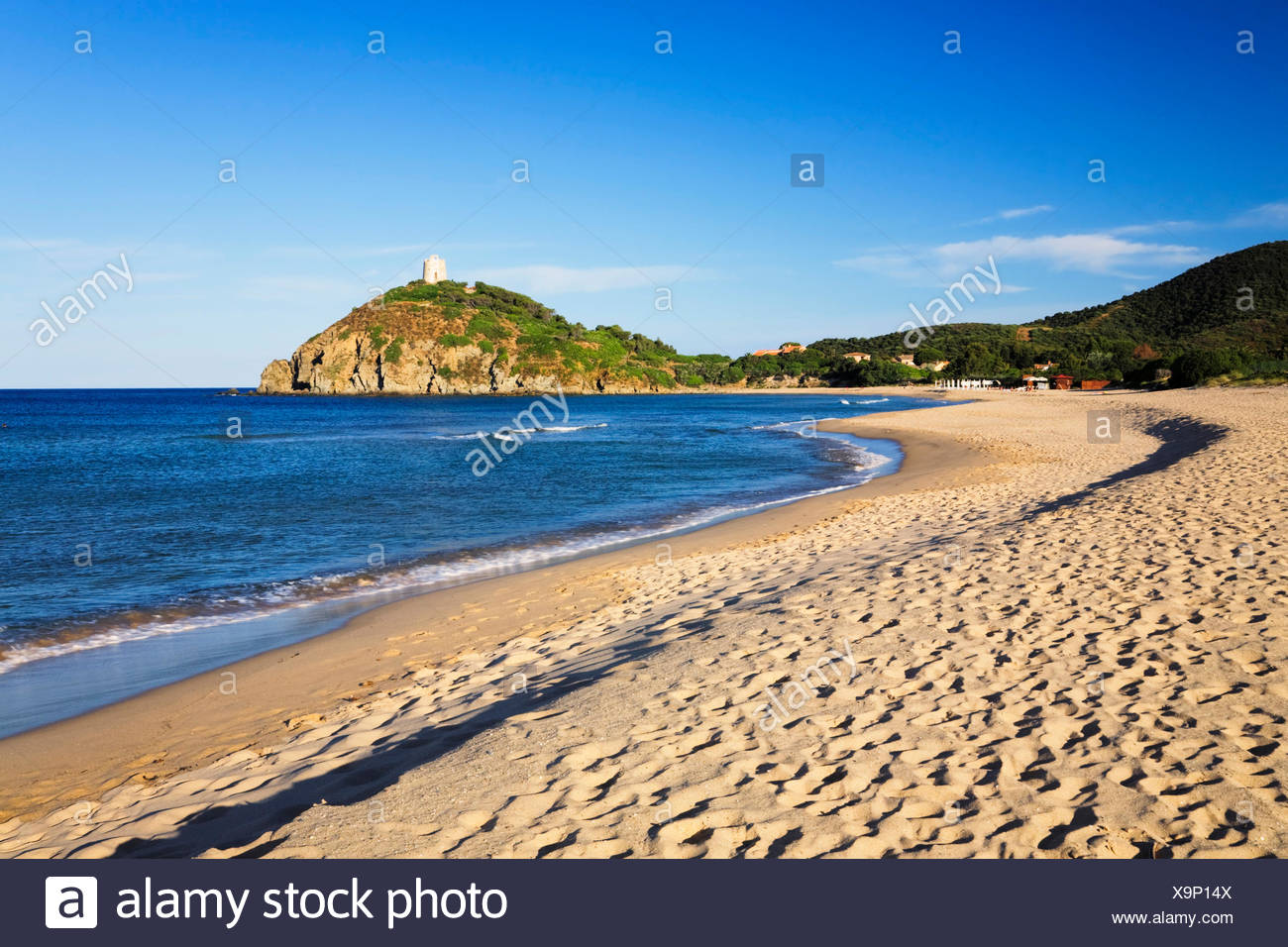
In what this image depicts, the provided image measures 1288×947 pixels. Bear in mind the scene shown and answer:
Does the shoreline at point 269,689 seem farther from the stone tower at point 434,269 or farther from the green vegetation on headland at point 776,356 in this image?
the stone tower at point 434,269

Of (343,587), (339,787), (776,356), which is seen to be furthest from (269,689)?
(776,356)

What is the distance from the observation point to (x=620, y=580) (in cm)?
1172

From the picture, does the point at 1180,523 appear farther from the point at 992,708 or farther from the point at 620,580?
the point at 620,580

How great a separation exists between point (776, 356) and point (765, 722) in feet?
656

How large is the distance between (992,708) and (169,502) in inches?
945

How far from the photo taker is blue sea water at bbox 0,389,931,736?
9.84 metres

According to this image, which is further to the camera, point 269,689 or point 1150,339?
point 1150,339

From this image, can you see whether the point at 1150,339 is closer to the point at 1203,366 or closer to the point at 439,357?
the point at 1203,366

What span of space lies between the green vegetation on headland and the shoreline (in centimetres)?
8584

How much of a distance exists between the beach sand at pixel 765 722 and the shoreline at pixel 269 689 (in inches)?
1.7

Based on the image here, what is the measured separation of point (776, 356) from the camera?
19900 cm

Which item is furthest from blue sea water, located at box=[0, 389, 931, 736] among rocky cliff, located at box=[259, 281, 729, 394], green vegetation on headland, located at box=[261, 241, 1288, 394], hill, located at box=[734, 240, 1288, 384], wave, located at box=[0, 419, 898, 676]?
rocky cliff, located at box=[259, 281, 729, 394]

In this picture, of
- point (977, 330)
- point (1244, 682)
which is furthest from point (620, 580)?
point (977, 330)

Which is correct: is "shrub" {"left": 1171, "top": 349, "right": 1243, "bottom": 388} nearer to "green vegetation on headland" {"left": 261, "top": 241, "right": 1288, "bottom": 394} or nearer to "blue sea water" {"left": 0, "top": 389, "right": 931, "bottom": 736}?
"green vegetation on headland" {"left": 261, "top": 241, "right": 1288, "bottom": 394}
